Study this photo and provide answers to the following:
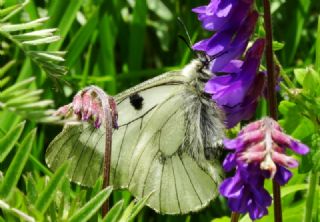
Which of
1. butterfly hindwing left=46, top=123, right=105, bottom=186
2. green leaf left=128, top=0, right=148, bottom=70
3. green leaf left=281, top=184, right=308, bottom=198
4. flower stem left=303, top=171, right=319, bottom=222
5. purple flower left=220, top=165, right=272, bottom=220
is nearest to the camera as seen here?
purple flower left=220, top=165, right=272, bottom=220

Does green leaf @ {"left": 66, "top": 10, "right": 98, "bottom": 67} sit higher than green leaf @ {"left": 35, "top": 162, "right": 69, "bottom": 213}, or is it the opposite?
green leaf @ {"left": 35, "top": 162, "right": 69, "bottom": 213}

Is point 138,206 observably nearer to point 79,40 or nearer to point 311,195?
point 311,195

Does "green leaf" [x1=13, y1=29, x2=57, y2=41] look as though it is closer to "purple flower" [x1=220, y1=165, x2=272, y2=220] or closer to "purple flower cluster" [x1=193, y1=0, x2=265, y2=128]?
"purple flower cluster" [x1=193, y1=0, x2=265, y2=128]

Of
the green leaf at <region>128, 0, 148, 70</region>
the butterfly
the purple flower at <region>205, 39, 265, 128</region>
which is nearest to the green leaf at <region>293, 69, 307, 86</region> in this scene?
the purple flower at <region>205, 39, 265, 128</region>

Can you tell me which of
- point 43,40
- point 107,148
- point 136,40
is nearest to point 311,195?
point 107,148

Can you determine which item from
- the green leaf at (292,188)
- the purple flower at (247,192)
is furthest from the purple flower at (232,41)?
the green leaf at (292,188)

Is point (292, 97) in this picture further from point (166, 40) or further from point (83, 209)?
point (166, 40)
